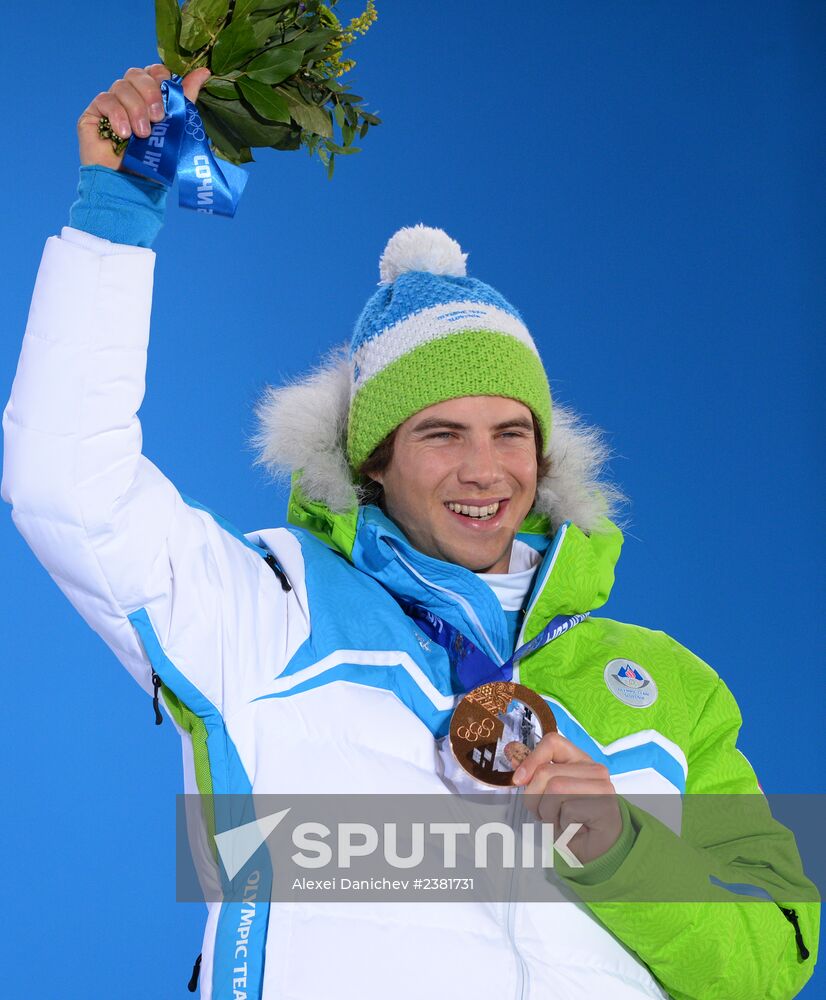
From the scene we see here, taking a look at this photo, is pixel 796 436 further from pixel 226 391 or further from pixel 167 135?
pixel 167 135

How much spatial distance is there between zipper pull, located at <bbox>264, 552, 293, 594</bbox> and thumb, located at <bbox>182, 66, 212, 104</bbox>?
1.75ft

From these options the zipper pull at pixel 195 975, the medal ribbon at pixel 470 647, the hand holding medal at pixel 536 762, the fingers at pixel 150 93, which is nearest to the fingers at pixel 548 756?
the hand holding medal at pixel 536 762

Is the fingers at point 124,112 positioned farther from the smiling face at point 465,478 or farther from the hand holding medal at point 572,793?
the hand holding medal at point 572,793

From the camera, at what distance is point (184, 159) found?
1318 millimetres

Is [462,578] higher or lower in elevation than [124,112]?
lower

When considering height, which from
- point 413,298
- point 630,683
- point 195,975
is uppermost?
point 413,298

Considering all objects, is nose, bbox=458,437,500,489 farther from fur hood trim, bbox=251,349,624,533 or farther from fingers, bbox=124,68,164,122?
fingers, bbox=124,68,164,122

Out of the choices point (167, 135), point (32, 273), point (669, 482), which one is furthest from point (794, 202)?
point (167, 135)

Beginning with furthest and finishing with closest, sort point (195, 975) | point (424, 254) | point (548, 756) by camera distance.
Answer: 1. point (424, 254)
2. point (195, 975)
3. point (548, 756)

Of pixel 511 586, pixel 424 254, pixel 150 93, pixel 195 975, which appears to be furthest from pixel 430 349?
pixel 195 975

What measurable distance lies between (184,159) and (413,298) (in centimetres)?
50

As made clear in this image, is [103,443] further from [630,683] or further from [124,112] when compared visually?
[630,683]

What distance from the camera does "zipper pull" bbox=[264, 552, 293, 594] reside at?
153cm

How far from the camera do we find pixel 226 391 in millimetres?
2891
